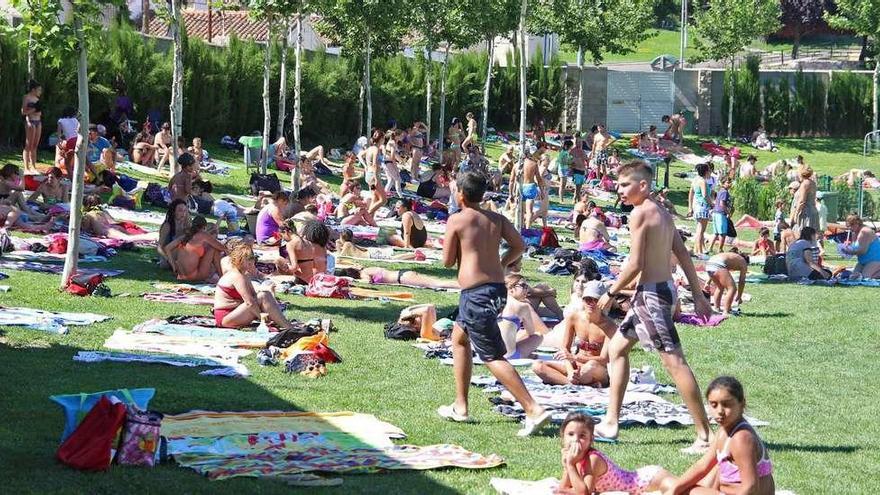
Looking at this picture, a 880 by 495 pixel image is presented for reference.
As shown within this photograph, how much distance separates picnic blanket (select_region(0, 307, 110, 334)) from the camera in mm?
12180

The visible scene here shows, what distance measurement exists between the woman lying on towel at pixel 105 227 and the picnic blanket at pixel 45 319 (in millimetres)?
5941

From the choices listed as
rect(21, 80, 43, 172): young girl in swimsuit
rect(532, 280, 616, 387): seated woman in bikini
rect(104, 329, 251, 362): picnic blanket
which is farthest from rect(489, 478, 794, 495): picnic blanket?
rect(21, 80, 43, 172): young girl in swimsuit

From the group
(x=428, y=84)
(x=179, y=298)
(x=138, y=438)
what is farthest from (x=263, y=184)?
(x=138, y=438)

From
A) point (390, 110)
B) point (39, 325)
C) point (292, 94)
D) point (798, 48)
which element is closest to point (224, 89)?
point (292, 94)

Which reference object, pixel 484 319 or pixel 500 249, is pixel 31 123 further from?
pixel 484 319

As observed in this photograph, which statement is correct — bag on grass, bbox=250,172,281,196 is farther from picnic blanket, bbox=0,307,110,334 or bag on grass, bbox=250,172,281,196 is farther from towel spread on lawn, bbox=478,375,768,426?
towel spread on lawn, bbox=478,375,768,426

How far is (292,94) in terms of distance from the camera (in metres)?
38.6

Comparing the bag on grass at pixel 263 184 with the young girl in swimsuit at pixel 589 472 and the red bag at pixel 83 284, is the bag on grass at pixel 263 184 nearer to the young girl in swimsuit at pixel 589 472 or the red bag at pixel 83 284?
the red bag at pixel 83 284

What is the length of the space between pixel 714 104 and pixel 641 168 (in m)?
45.2

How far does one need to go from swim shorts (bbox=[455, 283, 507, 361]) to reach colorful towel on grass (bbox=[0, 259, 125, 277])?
7.46 m

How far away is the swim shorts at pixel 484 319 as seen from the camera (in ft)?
30.2

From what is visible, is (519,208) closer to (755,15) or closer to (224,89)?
(224,89)

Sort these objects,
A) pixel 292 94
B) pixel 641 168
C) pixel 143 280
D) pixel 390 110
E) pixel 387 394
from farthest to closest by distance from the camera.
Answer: pixel 390 110, pixel 292 94, pixel 143 280, pixel 387 394, pixel 641 168

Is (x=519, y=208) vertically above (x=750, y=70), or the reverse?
(x=750, y=70)
